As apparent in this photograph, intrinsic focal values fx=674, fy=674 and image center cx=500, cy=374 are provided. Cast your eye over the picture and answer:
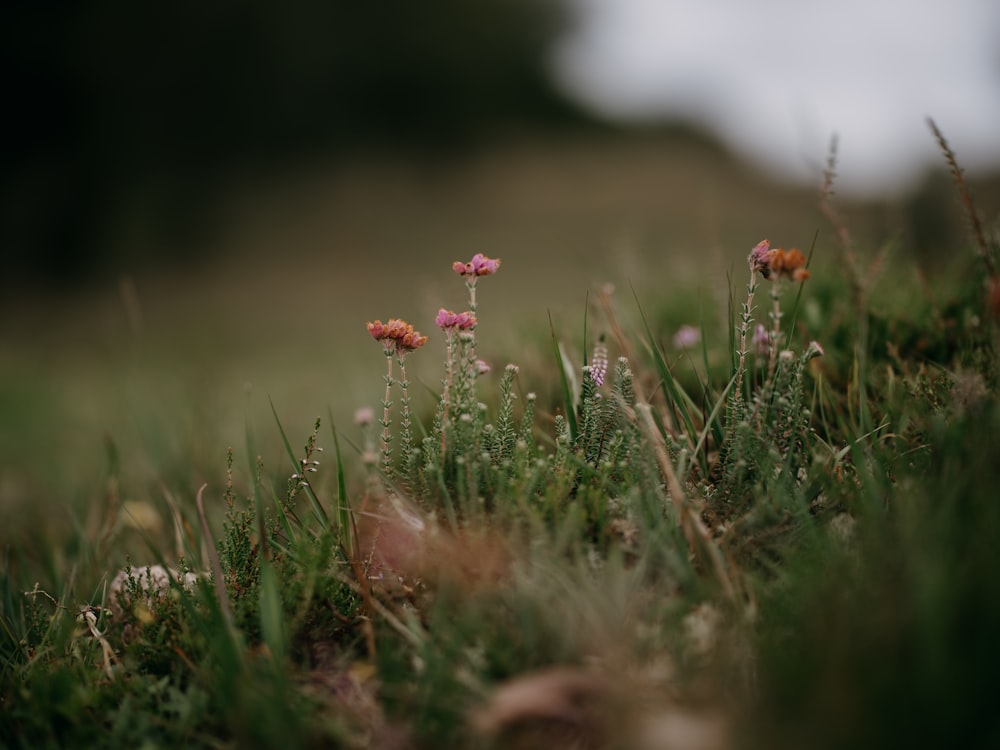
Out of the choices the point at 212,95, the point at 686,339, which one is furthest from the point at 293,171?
the point at 686,339

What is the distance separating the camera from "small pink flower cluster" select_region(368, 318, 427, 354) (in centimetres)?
147

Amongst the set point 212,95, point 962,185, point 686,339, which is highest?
point 212,95

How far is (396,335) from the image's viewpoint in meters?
1.49

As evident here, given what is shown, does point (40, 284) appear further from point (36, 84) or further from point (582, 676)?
point (582, 676)

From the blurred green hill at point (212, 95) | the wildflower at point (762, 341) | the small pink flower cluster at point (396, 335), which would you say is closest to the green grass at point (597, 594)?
the small pink flower cluster at point (396, 335)

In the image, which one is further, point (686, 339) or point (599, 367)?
point (686, 339)

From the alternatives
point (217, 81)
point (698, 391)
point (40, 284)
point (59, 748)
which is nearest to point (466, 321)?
point (698, 391)

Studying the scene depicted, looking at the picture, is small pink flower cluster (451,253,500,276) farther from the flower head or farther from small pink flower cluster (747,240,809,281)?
small pink flower cluster (747,240,809,281)

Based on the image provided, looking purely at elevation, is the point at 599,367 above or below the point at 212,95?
below

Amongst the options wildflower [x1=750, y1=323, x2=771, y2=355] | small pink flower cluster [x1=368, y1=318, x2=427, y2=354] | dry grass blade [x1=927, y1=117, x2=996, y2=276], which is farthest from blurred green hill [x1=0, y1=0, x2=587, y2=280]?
dry grass blade [x1=927, y1=117, x2=996, y2=276]

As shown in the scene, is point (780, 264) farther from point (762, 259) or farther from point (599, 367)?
point (599, 367)

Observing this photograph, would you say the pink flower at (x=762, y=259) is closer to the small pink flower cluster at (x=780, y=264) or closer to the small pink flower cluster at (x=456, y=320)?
the small pink flower cluster at (x=780, y=264)

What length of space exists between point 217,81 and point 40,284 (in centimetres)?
714

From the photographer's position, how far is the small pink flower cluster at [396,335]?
1471 millimetres
